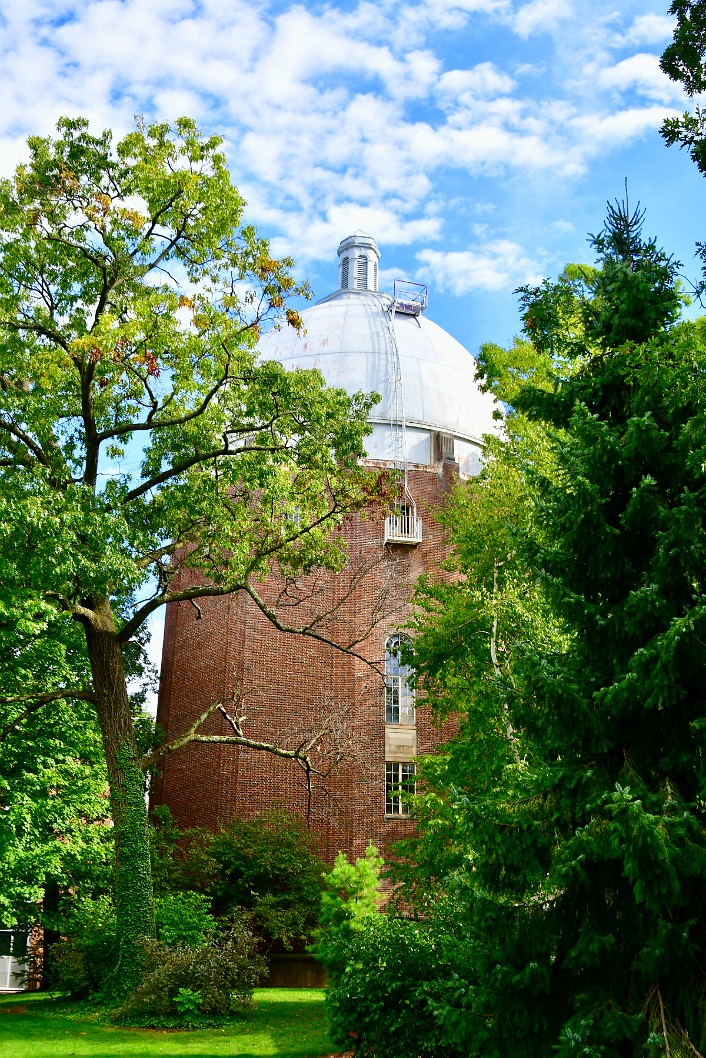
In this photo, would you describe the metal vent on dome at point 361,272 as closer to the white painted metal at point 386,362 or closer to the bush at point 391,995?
the white painted metal at point 386,362

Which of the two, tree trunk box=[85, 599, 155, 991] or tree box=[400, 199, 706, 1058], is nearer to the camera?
tree box=[400, 199, 706, 1058]

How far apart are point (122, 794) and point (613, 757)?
1264 centimetres

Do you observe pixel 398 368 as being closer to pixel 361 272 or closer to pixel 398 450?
pixel 398 450

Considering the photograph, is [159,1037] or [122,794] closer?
[159,1037]

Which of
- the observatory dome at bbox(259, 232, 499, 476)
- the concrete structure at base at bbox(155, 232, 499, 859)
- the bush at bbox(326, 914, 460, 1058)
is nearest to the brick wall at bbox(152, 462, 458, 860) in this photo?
the concrete structure at base at bbox(155, 232, 499, 859)

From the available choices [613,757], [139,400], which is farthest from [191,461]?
[613,757]

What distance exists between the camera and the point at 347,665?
30.3 m

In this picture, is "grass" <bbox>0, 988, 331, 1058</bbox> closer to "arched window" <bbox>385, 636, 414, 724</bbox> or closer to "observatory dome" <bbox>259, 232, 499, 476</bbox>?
"arched window" <bbox>385, 636, 414, 724</bbox>

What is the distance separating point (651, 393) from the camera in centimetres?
876

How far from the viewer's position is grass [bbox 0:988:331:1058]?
13180 millimetres

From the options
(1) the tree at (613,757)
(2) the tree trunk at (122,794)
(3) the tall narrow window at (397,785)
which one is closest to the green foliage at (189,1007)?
(2) the tree trunk at (122,794)

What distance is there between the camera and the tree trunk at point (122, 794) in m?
17.7

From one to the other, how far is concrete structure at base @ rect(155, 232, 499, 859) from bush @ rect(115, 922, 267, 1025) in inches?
304

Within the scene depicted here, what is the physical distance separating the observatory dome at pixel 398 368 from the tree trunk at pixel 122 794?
15751 millimetres
